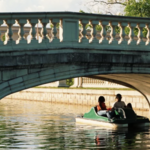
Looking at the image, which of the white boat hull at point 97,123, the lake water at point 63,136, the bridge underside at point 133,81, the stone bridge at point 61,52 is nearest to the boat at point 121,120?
the white boat hull at point 97,123

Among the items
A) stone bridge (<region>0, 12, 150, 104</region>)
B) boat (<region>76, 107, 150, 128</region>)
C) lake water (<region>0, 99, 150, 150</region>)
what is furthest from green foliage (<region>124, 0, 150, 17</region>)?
stone bridge (<region>0, 12, 150, 104</region>)

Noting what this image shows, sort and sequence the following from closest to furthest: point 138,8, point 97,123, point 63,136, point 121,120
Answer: point 63,136 < point 121,120 < point 97,123 < point 138,8

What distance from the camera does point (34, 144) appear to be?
15.2 metres

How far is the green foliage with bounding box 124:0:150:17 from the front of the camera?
30.2m

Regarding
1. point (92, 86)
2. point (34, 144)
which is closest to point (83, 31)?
point (34, 144)

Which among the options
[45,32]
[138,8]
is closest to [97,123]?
[45,32]

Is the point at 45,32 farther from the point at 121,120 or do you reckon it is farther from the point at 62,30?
the point at 121,120

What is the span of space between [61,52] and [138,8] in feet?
57.9

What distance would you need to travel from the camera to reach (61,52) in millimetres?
13422

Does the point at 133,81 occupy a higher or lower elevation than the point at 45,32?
lower

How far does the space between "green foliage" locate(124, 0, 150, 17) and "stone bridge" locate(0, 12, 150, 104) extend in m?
15.7

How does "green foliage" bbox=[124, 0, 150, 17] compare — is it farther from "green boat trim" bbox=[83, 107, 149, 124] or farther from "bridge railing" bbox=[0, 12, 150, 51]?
"bridge railing" bbox=[0, 12, 150, 51]

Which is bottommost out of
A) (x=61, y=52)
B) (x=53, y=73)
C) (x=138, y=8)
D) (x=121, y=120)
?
(x=121, y=120)

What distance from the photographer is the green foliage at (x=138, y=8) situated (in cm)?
3019
